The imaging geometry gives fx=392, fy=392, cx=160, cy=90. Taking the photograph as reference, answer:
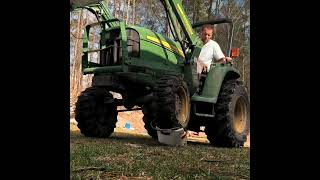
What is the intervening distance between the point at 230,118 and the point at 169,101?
1.27m

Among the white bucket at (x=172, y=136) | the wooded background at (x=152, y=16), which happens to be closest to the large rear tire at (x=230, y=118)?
the white bucket at (x=172, y=136)

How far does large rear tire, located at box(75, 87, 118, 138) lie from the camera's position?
5773mm

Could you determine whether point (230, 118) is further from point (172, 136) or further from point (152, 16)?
point (152, 16)

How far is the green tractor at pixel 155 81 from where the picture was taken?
5625mm

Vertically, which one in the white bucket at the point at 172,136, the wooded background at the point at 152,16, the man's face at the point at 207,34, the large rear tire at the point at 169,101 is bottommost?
the white bucket at the point at 172,136

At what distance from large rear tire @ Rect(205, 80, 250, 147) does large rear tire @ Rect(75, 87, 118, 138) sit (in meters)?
1.52

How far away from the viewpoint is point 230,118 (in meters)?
5.56

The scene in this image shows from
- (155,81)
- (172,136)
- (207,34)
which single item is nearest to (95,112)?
(155,81)

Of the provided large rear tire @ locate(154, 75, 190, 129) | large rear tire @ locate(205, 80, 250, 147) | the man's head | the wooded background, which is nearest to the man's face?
the man's head

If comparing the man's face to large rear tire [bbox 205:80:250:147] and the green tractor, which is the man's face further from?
large rear tire [bbox 205:80:250:147]

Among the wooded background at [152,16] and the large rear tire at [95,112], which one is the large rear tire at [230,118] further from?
the wooded background at [152,16]

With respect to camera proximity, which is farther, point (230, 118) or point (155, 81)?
point (155, 81)
